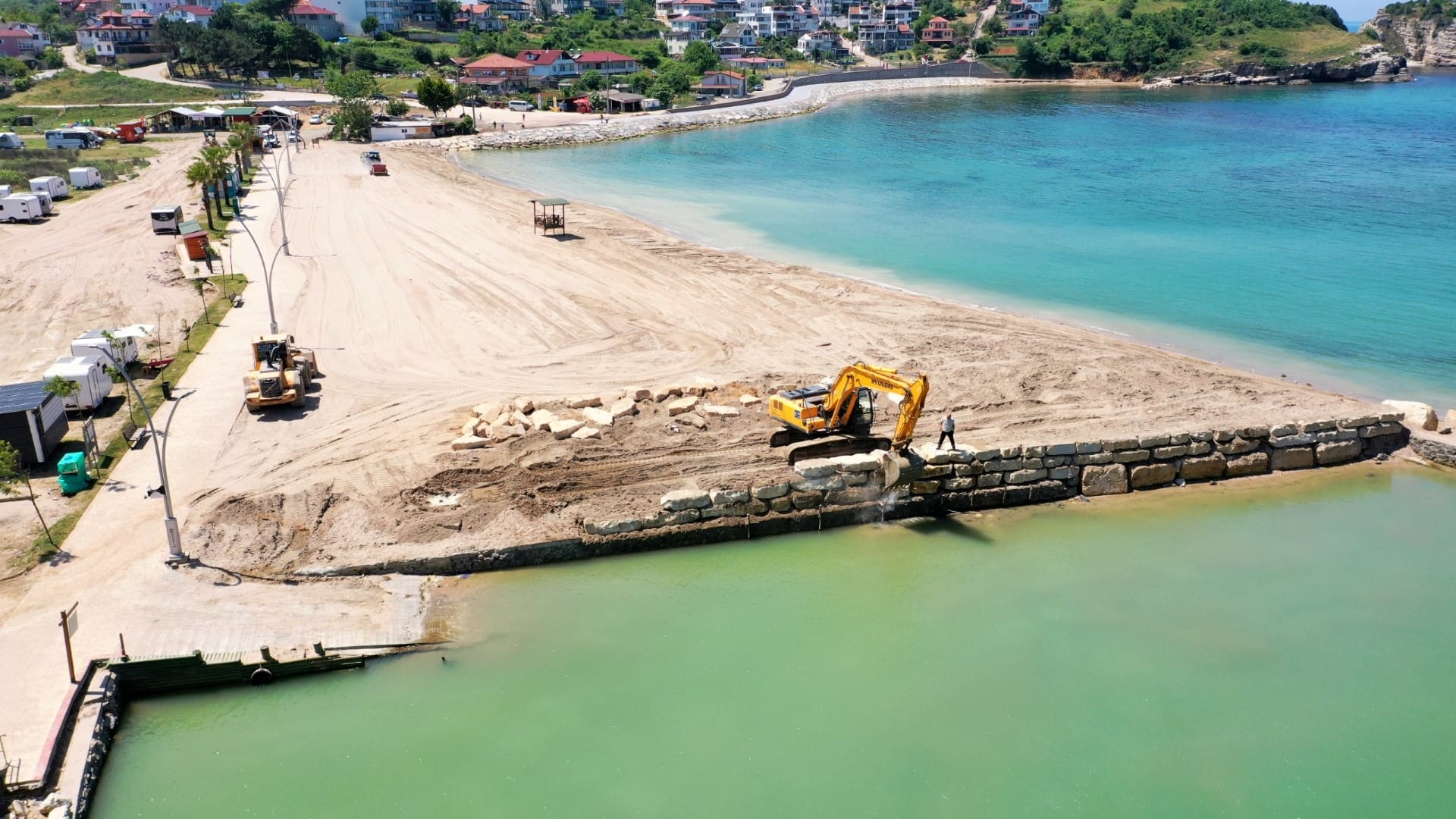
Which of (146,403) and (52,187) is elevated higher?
(52,187)

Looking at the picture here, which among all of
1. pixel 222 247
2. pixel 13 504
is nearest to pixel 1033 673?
pixel 13 504

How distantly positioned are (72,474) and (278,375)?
603cm

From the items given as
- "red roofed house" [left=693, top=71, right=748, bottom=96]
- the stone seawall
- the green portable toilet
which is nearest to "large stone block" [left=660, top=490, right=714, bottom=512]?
the stone seawall

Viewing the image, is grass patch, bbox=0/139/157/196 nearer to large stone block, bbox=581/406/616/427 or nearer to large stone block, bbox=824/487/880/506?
large stone block, bbox=581/406/616/427

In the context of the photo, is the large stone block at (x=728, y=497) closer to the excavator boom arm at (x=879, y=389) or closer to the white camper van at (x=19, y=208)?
the excavator boom arm at (x=879, y=389)

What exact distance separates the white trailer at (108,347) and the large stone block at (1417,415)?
3845 centimetres

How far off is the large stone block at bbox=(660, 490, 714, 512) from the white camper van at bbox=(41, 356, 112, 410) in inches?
652

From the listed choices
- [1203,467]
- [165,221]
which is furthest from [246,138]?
[1203,467]

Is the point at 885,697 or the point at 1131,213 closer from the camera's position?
the point at 885,697

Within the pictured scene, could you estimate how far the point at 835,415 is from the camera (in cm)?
2648

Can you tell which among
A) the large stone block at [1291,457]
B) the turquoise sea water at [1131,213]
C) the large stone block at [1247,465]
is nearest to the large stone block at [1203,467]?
the large stone block at [1247,465]

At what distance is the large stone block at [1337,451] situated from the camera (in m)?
28.4

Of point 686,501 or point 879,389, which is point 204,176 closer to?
point 686,501

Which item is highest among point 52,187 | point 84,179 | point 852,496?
point 84,179
